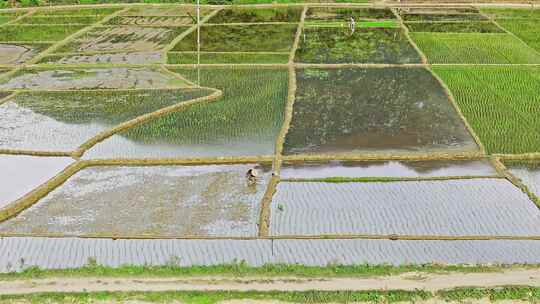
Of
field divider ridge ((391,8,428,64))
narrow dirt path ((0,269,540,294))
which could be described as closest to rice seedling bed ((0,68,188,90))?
field divider ridge ((391,8,428,64))

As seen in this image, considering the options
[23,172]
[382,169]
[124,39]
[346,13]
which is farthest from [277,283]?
[346,13]

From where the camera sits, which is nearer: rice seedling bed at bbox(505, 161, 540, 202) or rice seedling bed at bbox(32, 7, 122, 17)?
rice seedling bed at bbox(505, 161, 540, 202)

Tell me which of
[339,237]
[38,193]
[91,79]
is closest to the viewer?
[339,237]

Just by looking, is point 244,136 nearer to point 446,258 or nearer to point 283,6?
point 446,258

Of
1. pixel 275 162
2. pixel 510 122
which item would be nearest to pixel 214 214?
pixel 275 162

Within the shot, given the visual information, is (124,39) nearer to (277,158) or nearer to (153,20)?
(153,20)

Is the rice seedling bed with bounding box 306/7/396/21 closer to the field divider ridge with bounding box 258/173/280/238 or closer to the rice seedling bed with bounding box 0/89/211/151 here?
the rice seedling bed with bounding box 0/89/211/151

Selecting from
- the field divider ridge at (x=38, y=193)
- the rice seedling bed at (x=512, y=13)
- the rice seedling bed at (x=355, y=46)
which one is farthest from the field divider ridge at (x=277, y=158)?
the rice seedling bed at (x=512, y=13)
